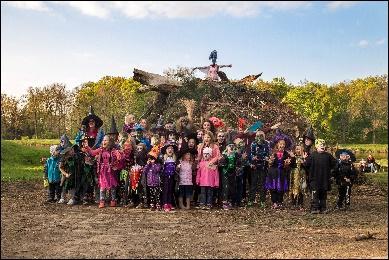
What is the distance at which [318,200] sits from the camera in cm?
881

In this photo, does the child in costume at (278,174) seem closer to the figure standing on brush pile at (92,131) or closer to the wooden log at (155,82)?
the figure standing on brush pile at (92,131)

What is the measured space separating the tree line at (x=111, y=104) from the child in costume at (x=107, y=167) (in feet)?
69.1

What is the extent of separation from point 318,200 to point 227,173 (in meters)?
1.56

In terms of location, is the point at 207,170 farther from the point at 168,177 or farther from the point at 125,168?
the point at 125,168

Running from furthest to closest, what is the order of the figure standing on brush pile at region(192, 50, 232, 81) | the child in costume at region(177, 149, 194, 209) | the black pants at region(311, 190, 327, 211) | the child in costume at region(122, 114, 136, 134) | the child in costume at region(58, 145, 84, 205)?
1. the figure standing on brush pile at region(192, 50, 232, 81)
2. the child in costume at region(122, 114, 136, 134)
3. the child in costume at region(58, 145, 84, 205)
4. the child in costume at region(177, 149, 194, 209)
5. the black pants at region(311, 190, 327, 211)

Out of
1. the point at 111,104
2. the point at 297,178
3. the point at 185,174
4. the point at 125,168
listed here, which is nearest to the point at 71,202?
the point at 125,168

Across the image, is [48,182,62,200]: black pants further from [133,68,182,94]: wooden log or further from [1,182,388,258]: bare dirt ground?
[133,68,182,94]: wooden log

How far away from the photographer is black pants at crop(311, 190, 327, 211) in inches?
342

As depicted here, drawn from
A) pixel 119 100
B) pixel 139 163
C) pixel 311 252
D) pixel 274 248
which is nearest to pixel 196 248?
pixel 274 248

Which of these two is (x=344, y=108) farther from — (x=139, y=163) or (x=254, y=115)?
(x=139, y=163)

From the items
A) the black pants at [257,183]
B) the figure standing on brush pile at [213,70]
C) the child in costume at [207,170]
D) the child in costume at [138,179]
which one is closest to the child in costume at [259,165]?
the black pants at [257,183]

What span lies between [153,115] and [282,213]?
6756 millimetres

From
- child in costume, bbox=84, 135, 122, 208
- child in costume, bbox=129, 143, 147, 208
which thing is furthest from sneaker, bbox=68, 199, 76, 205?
child in costume, bbox=129, 143, 147, 208

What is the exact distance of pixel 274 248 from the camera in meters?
5.58
